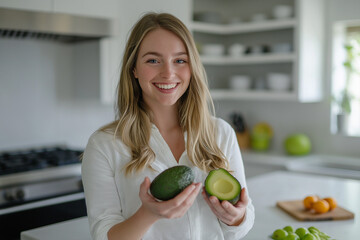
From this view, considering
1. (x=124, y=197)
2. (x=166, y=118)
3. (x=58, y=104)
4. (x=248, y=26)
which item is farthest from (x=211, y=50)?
(x=124, y=197)

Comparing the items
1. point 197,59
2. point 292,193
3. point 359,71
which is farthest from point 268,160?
point 197,59

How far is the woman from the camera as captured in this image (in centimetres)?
125

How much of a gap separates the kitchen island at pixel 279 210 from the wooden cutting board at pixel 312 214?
0.7 inches

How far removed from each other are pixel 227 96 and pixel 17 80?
1763 mm

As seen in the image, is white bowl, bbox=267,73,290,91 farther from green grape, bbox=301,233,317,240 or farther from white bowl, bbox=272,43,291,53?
green grape, bbox=301,233,317,240

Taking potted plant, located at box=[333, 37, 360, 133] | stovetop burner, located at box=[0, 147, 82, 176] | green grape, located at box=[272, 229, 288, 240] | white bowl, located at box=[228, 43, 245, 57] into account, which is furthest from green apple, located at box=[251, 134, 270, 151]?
green grape, located at box=[272, 229, 288, 240]

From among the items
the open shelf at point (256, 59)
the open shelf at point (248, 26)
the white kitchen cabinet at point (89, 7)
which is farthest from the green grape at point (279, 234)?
Answer: the open shelf at point (248, 26)

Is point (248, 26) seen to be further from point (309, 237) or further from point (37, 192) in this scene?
point (309, 237)

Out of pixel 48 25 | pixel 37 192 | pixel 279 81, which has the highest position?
pixel 48 25

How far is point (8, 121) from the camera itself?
301 cm

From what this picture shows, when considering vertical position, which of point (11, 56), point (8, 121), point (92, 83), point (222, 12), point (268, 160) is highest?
point (222, 12)

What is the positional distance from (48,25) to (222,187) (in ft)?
5.94

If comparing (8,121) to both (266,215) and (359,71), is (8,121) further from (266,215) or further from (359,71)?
(359,71)

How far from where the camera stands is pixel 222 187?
1226 mm
